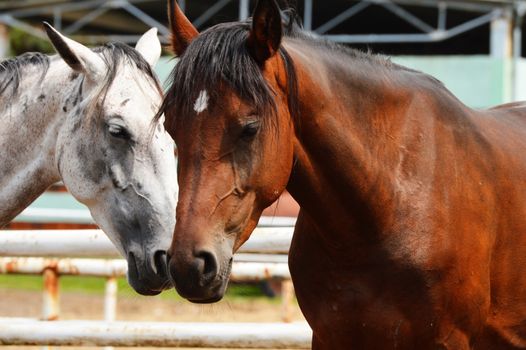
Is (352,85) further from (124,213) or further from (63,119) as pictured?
(63,119)

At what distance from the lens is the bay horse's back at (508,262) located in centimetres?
392

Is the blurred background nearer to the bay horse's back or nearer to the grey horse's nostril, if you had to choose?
the grey horse's nostril

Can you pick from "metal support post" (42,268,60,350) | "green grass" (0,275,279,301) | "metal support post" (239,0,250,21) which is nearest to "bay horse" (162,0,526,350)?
"metal support post" (42,268,60,350)

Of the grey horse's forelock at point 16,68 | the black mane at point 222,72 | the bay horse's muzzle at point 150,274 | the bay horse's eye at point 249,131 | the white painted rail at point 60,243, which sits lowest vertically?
the white painted rail at point 60,243

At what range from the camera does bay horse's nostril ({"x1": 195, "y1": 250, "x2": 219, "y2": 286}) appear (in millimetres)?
3170

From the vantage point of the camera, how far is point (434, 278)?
3645 mm

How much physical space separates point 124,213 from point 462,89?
13021 millimetres

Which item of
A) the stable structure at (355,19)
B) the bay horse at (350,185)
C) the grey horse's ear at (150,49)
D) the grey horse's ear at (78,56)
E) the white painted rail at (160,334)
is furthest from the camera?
the stable structure at (355,19)

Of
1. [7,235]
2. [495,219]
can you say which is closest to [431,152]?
[495,219]

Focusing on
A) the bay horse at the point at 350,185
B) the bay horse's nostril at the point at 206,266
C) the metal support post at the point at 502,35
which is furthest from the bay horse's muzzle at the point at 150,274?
the metal support post at the point at 502,35

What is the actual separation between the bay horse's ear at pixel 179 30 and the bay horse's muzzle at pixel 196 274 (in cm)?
92

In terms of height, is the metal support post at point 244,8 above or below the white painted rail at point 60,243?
→ below

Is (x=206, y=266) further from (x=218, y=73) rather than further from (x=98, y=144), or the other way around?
(x=98, y=144)

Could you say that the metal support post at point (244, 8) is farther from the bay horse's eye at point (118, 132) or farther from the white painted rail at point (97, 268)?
the bay horse's eye at point (118, 132)
